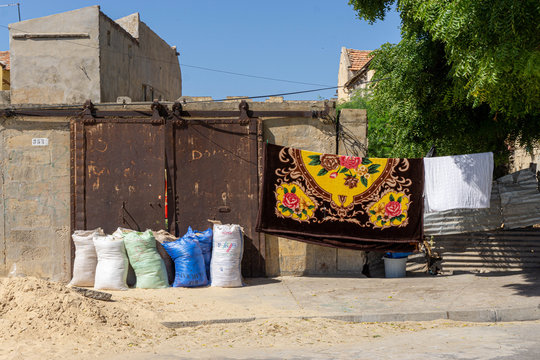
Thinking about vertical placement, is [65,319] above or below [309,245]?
below

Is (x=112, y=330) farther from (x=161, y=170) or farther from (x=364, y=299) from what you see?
(x=161, y=170)

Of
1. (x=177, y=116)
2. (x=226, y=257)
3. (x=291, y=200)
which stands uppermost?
(x=177, y=116)

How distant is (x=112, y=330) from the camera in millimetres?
6297

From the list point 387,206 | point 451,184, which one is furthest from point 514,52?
point 387,206

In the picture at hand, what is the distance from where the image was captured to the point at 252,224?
957 centimetres

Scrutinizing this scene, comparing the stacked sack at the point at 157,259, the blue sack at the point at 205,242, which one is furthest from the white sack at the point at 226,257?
the blue sack at the point at 205,242

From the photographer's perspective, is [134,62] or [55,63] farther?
[134,62]

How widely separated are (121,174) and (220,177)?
1.61 meters

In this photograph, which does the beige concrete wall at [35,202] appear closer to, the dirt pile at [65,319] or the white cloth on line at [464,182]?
the dirt pile at [65,319]

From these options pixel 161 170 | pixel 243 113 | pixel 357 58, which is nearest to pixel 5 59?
pixel 357 58

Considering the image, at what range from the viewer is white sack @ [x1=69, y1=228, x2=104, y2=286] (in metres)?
9.01

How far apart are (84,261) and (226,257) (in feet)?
7.26

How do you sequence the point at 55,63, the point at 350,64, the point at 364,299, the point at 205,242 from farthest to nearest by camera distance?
the point at 350,64, the point at 55,63, the point at 205,242, the point at 364,299

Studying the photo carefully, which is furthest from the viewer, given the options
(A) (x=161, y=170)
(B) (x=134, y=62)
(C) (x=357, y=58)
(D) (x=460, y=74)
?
(C) (x=357, y=58)
